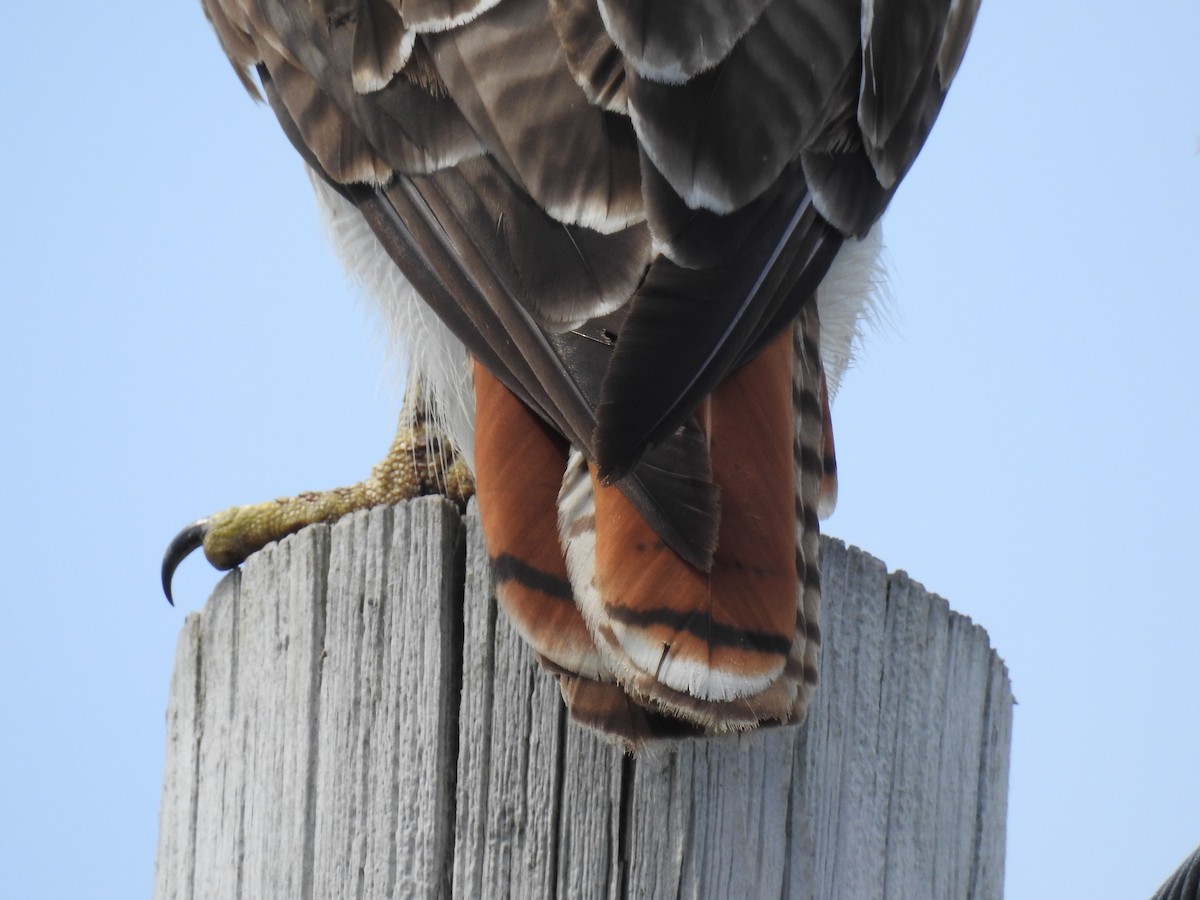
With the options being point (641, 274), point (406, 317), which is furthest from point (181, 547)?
point (641, 274)

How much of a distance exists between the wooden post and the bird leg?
0.60 meters

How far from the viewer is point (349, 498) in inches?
118

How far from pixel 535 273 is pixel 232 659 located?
2.78 feet

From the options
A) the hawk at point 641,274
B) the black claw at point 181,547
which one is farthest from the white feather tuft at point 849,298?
the black claw at point 181,547

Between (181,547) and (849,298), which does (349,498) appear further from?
(849,298)

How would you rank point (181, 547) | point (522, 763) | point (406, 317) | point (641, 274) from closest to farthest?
point (641, 274), point (522, 763), point (406, 317), point (181, 547)

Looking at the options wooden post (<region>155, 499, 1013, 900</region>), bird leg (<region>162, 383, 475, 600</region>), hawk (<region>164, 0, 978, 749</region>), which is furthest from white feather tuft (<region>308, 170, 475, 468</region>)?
wooden post (<region>155, 499, 1013, 900</region>)

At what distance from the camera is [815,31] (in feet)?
6.53

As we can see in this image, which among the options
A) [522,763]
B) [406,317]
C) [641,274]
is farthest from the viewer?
[406,317]

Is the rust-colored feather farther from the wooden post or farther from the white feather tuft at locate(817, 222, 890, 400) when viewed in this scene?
the white feather tuft at locate(817, 222, 890, 400)

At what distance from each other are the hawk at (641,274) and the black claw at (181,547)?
97 cm

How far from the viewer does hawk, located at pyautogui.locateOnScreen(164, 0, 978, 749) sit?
1.74 metres

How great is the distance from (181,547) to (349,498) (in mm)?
328

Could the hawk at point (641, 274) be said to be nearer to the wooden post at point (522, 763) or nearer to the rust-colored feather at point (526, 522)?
the rust-colored feather at point (526, 522)
